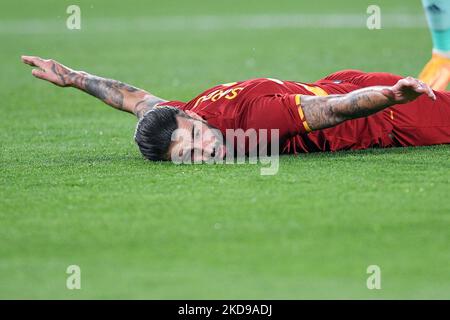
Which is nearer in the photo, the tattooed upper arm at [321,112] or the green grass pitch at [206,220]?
the green grass pitch at [206,220]

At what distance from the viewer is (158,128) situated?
23.1 feet

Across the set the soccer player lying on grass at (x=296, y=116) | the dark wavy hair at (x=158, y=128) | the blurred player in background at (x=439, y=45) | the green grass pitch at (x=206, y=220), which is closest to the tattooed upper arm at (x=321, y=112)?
the soccer player lying on grass at (x=296, y=116)

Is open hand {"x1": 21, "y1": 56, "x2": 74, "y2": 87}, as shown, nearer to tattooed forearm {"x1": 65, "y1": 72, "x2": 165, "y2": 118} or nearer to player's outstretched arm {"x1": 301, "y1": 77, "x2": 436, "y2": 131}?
tattooed forearm {"x1": 65, "y1": 72, "x2": 165, "y2": 118}

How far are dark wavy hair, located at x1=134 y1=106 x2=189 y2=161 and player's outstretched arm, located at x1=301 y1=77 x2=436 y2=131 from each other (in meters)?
0.86

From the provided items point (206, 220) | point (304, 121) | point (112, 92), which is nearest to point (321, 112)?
point (304, 121)

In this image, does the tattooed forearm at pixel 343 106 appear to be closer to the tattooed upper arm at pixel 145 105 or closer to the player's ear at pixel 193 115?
the player's ear at pixel 193 115

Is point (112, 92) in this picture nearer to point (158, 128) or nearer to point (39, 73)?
point (39, 73)

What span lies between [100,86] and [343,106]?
2.09 meters

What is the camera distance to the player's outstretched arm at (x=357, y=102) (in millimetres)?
6393

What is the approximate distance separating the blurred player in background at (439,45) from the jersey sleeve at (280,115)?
225 cm

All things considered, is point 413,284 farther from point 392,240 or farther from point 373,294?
point 392,240

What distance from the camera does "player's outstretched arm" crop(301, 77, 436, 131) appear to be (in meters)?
6.39

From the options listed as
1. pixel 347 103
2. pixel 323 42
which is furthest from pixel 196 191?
pixel 323 42

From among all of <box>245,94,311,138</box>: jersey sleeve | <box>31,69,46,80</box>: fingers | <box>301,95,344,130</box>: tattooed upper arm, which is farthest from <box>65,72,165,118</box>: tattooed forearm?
<box>301,95,344,130</box>: tattooed upper arm
